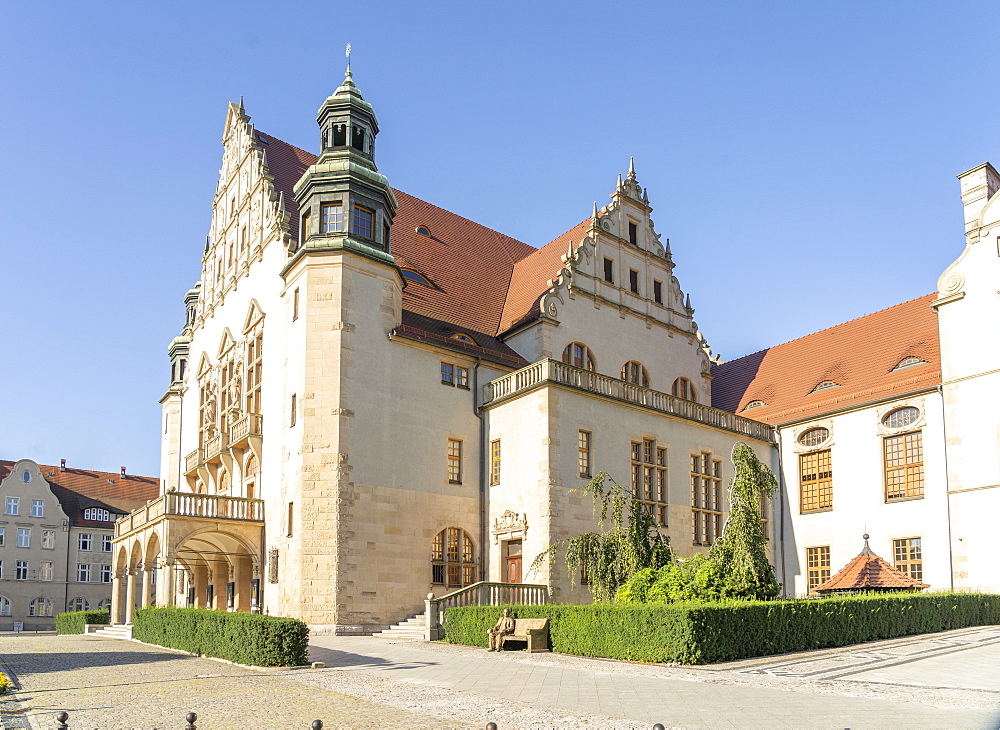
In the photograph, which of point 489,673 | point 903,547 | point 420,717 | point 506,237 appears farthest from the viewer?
point 506,237

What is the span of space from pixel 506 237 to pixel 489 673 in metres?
28.1

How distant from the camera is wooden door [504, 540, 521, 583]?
29656 mm

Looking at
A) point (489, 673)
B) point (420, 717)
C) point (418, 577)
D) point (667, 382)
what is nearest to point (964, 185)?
point (667, 382)

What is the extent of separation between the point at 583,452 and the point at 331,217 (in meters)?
11.3

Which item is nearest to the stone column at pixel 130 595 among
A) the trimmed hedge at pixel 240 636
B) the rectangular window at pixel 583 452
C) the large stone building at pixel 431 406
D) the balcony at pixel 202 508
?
the large stone building at pixel 431 406

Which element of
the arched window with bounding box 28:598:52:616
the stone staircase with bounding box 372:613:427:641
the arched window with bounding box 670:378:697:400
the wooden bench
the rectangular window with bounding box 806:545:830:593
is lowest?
the arched window with bounding box 28:598:52:616

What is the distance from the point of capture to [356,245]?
3025 centimetres

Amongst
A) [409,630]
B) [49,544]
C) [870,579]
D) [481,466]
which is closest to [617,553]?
[409,630]

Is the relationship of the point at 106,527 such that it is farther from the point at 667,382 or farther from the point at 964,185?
the point at 964,185

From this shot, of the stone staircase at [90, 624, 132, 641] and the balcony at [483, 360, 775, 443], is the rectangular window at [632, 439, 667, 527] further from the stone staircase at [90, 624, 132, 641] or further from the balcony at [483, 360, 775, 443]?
the stone staircase at [90, 624, 132, 641]

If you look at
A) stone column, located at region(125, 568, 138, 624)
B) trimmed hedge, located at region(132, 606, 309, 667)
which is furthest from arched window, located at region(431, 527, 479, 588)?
stone column, located at region(125, 568, 138, 624)

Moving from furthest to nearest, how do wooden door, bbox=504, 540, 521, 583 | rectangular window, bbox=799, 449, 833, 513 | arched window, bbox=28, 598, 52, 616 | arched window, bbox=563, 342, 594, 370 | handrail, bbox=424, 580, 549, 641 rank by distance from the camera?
arched window, bbox=28, 598, 52, 616 < rectangular window, bbox=799, 449, 833, 513 < arched window, bbox=563, 342, 594, 370 < wooden door, bbox=504, 540, 521, 583 < handrail, bbox=424, 580, 549, 641

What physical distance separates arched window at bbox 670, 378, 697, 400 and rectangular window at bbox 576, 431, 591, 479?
9.24 metres

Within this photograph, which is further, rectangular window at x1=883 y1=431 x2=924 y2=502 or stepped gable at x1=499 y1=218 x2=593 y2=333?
stepped gable at x1=499 y1=218 x2=593 y2=333
